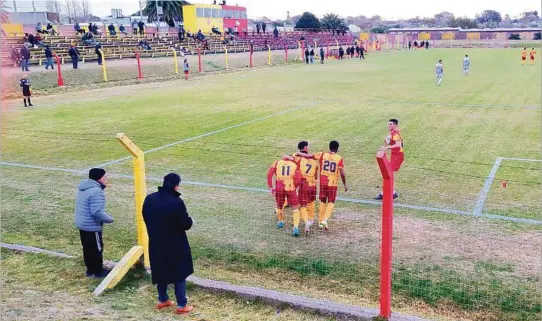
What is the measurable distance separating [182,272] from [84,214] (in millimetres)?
1859

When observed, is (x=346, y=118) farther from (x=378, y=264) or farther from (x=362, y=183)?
(x=378, y=264)

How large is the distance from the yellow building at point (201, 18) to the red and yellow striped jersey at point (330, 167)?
58.2 meters

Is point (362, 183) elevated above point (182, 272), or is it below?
below

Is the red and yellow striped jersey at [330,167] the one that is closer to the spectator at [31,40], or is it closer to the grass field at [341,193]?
the grass field at [341,193]

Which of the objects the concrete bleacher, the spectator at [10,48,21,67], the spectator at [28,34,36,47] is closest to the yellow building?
the concrete bleacher

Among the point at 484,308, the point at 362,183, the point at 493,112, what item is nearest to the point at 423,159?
the point at 362,183

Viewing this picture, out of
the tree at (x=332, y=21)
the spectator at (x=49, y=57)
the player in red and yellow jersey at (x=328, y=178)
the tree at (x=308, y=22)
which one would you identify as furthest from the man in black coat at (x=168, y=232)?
the tree at (x=332, y=21)

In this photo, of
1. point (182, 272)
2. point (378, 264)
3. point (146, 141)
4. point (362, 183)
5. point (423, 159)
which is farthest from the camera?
point (146, 141)

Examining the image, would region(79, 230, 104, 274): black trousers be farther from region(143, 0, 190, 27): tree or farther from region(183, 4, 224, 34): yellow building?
region(143, 0, 190, 27): tree

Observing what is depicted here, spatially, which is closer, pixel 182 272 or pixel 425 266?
pixel 182 272

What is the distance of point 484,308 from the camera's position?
623 cm

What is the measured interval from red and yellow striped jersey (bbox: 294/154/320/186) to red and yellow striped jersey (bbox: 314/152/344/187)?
204mm

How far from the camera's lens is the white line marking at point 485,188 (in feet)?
32.2

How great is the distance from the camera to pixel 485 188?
1112cm
